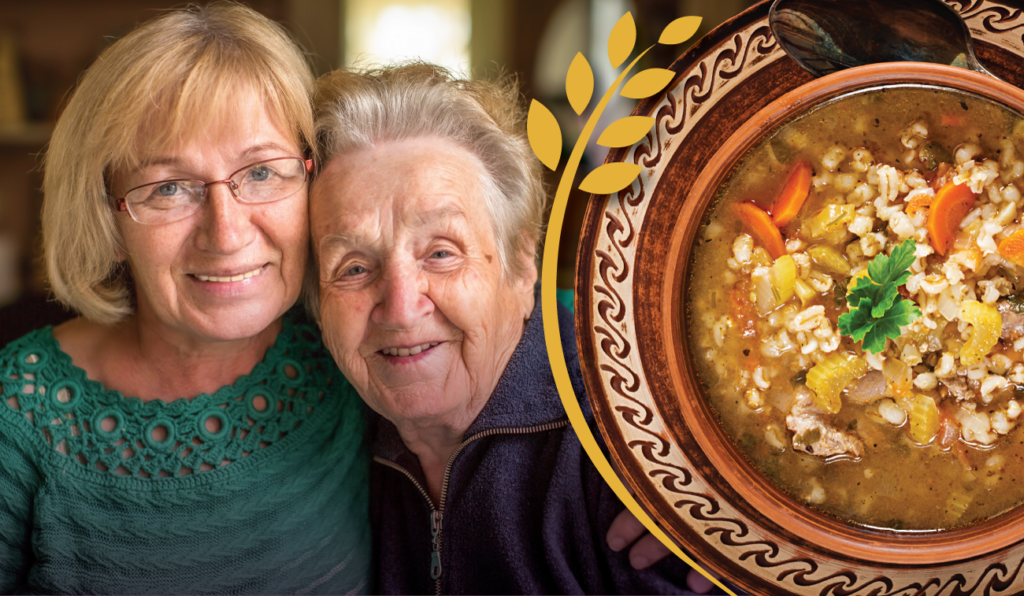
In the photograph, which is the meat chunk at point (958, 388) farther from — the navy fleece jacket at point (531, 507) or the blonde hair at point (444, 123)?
the blonde hair at point (444, 123)

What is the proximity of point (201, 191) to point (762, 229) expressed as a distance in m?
0.75

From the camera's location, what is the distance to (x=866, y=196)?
820 millimetres

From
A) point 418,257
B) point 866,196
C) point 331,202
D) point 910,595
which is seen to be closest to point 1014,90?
point 866,196

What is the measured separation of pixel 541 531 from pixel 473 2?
897 mm

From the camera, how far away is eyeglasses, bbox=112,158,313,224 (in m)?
0.94

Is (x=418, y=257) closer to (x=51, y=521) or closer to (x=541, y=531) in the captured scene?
(x=541, y=531)

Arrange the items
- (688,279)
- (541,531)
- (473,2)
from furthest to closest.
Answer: (473,2) < (541,531) < (688,279)

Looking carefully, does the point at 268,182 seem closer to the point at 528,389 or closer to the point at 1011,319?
the point at 528,389

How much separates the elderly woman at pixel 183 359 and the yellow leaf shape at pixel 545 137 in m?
0.32

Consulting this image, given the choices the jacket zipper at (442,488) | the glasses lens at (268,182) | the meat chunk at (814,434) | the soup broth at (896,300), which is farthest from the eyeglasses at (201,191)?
the meat chunk at (814,434)

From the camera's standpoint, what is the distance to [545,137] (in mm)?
919

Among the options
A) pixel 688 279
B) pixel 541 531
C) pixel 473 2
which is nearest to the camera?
pixel 688 279

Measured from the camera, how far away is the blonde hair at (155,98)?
0.92 meters

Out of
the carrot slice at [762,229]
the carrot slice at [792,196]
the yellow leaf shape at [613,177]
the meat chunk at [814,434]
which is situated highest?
the yellow leaf shape at [613,177]
